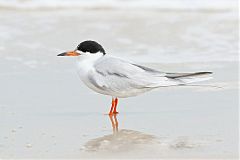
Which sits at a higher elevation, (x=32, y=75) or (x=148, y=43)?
(x=148, y=43)

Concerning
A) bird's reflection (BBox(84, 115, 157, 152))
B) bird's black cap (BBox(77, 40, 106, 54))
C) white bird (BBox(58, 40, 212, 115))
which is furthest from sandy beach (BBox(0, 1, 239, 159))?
bird's black cap (BBox(77, 40, 106, 54))

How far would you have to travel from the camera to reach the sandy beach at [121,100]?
4.66m

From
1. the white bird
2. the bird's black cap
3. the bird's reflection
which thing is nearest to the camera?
the bird's reflection

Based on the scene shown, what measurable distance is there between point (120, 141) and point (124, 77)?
0.76m

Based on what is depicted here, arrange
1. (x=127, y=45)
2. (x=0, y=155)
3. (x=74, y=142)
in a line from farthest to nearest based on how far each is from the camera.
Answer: (x=127, y=45)
(x=74, y=142)
(x=0, y=155)

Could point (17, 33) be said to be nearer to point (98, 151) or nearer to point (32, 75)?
point (32, 75)

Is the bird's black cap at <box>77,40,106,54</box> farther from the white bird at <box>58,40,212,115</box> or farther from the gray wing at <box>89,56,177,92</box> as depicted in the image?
the gray wing at <box>89,56,177,92</box>

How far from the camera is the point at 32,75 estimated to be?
6668 mm

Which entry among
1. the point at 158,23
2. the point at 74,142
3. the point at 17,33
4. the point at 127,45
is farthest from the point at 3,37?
the point at 74,142

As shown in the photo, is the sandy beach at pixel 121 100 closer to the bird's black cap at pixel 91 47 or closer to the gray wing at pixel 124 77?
the gray wing at pixel 124 77

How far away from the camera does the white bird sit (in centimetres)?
541

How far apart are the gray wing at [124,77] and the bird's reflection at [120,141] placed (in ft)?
1.44

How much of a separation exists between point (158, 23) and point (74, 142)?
4715mm

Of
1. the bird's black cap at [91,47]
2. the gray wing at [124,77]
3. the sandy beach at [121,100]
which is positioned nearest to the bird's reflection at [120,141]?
the sandy beach at [121,100]
